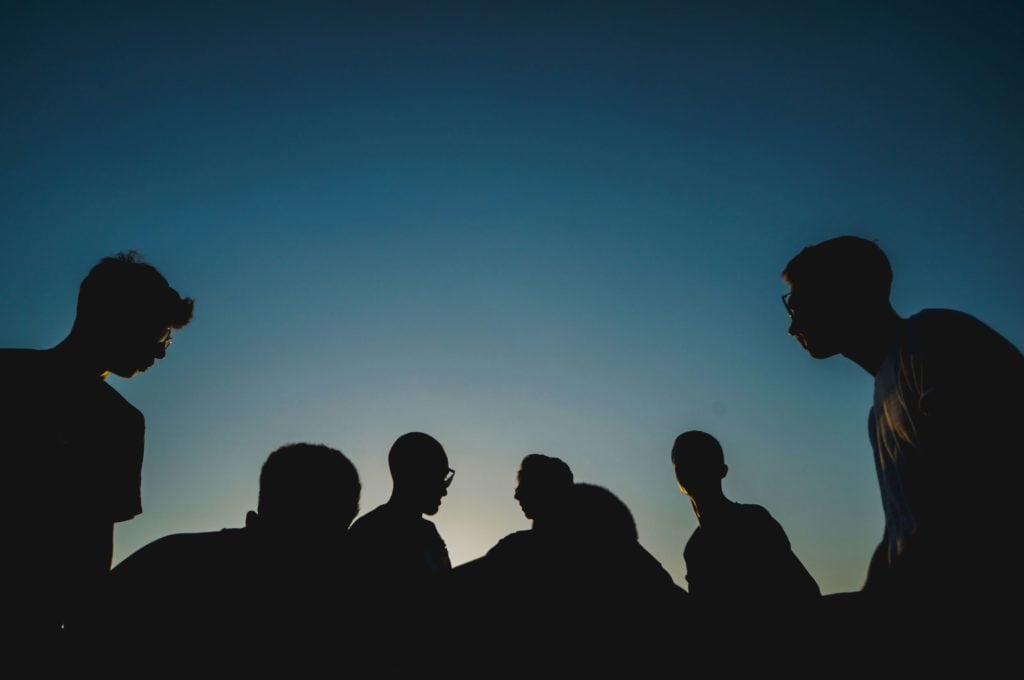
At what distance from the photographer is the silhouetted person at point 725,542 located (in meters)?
3.33

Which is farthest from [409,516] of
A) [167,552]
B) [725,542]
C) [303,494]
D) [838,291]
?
[838,291]

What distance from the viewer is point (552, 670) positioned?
1.84m

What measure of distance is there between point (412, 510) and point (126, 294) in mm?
2351

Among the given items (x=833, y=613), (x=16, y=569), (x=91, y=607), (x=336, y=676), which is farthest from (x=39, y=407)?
(x=833, y=613)

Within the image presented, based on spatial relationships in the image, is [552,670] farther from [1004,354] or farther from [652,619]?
[1004,354]

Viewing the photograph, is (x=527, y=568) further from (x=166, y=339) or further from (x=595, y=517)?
(x=166, y=339)

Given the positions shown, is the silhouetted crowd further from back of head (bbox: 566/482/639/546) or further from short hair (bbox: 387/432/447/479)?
short hair (bbox: 387/432/447/479)

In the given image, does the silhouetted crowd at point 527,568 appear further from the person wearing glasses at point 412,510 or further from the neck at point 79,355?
the person wearing glasses at point 412,510

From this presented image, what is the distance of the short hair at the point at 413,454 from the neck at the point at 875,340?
113 inches

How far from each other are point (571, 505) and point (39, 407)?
8.77 feet

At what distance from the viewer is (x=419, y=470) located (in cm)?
376

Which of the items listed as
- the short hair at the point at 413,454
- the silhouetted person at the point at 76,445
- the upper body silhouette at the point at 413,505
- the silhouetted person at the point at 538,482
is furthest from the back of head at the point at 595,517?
the silhouetted person at the point at 76,445

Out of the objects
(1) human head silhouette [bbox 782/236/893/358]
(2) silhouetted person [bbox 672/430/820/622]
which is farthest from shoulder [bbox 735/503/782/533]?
(1) human head silhouette [bbox 782/236/893/358]

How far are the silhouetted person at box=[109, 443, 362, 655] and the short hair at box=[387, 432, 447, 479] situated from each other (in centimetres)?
Result: 138
